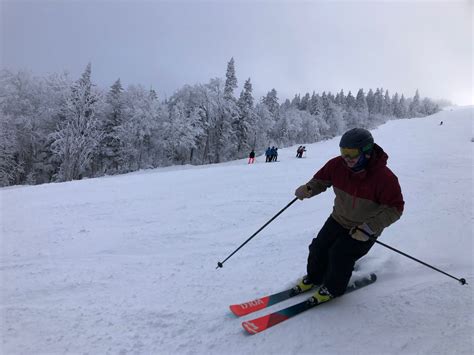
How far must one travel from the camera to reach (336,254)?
335 centimetres

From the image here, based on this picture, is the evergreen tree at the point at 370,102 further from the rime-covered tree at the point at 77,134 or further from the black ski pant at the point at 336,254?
the black ski pant at the point at 336,254

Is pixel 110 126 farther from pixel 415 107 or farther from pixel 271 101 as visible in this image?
pixel 415 107

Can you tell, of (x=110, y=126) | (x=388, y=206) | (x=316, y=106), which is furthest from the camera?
(x=316, y=106)

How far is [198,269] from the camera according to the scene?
4.51 metres

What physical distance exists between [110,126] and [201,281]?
1755 inches

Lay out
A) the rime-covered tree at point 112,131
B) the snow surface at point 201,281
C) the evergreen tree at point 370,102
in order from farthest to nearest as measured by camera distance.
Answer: the evergreen tree at point 370,102 → the rime-covered tree at point 112,131 → the snow surface at point 201,281

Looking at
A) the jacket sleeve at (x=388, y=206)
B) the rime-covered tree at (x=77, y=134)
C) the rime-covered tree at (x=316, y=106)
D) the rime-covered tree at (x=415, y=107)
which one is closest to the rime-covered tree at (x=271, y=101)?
the rime-covered tree at (x=316, y=106)

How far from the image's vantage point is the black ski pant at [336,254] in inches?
131

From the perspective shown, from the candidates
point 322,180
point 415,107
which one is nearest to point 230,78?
point 322,180

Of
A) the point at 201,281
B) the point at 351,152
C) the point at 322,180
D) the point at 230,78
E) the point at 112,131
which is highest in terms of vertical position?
the point at 230,78

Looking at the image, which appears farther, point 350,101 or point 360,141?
point 350,101

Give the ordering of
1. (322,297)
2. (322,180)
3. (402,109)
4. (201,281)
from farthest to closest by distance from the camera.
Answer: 1. (402,109)
2. (201,281)
3. (322,180)
4. (322,297)

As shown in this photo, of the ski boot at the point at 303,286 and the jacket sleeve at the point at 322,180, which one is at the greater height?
the jacket sleeve at the point at 322,180

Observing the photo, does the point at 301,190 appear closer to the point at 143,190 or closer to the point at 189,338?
the point at 189,338
